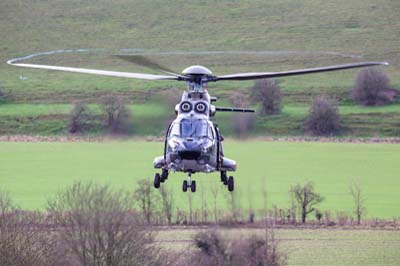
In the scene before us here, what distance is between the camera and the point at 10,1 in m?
182

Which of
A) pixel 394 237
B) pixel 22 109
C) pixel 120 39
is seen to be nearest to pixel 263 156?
pixel 394 237

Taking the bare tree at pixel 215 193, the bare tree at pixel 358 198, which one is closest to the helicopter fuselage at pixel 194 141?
the bare tree at pixel 215 193

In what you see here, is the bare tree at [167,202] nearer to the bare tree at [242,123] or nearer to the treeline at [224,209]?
the treeline at [224,209]

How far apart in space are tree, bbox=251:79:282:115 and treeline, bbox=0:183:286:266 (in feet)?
75.1

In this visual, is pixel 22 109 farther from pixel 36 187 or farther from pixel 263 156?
pixel 263 156

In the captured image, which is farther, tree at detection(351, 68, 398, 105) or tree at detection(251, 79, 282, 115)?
tree at detection(351, 68, 398, 105)

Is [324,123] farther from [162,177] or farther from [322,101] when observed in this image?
[162,177]

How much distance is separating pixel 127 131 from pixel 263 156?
26.2m

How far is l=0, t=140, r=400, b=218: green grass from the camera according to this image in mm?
81250

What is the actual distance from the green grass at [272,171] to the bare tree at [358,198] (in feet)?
1.43

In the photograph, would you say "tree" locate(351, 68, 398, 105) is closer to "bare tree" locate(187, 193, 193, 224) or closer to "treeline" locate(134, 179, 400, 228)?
"treeline" locate(134, 179, 400, 228)

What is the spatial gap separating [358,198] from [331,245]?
463 inches

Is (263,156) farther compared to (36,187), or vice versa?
(36,187)

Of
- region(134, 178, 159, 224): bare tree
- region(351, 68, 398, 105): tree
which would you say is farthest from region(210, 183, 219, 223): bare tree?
region(351, 68, 398, 105): tree
